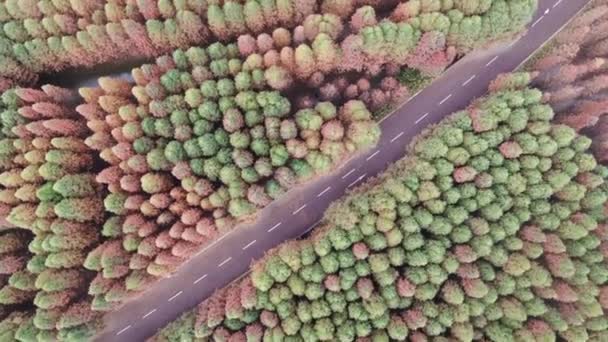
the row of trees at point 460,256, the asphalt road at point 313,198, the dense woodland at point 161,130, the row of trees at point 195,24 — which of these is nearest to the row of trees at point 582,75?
the row of trees at point 460,256

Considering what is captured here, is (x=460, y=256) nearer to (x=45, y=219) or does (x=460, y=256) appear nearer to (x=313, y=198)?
(x=313, y=198)

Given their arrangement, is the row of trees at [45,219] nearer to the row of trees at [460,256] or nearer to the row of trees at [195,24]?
the row of trees at [195,24]

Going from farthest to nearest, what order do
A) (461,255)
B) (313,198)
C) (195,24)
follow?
(313,198)
(195,24)
(461,255)

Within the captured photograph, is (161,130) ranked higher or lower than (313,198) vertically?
higher

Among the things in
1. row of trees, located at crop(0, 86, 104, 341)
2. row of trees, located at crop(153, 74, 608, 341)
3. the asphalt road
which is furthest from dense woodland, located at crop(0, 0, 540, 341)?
row of trees, located at crop(153, 74, 608, 341)

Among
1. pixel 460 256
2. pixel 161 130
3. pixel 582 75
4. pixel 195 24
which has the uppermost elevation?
pixel 195 24

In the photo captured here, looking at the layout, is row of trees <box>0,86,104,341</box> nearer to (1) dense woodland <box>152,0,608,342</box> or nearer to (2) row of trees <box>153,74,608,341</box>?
(1) dense woodland <box>152,0,608,342</box>

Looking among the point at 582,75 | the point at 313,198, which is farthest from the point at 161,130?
the point at 582,75
